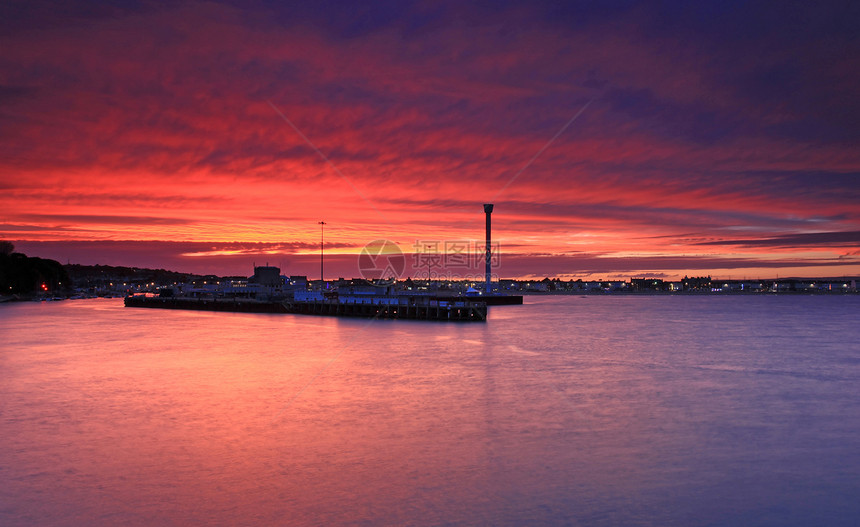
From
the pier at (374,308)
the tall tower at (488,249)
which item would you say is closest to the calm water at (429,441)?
the pier at (374,308)

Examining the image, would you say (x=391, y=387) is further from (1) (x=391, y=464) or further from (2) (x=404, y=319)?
(2) (x=404, y=319)

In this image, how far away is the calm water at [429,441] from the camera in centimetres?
1043

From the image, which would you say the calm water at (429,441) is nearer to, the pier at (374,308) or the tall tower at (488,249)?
the pier at (374,308)

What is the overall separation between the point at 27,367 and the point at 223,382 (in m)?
12.1

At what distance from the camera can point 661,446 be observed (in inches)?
569

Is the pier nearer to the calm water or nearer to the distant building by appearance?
the distant building

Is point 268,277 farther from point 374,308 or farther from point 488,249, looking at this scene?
point 374,308

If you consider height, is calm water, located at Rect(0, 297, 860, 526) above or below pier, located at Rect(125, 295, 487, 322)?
below

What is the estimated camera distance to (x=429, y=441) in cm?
1503

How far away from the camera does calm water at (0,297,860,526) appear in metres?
10.4

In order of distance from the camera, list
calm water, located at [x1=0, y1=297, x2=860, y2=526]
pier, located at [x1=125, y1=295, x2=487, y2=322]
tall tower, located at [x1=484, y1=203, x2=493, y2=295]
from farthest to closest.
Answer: tall tower, located at [x1=484, y1=203, x2=493, y2=295], pier, located at [x1=125, y1=295, x2=487, y2=322], calm water, located at [x1=0, y1=297, x2=860, y2=526]

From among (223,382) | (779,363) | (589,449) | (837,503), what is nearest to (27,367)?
(223,382)

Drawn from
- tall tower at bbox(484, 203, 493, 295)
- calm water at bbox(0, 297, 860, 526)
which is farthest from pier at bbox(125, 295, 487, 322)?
calm water at bbox(0, 297, 860, 526)

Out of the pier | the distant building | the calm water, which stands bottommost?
the calm water
